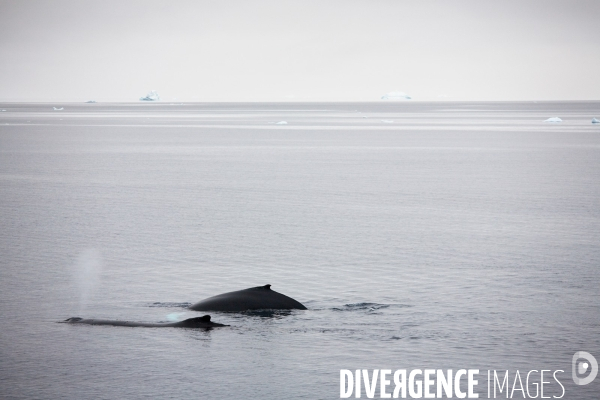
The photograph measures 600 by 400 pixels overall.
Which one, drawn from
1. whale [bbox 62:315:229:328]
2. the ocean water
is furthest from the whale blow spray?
whale [bbox 62:315:229:328]

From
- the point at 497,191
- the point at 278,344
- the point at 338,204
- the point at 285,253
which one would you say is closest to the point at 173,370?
the point at 278,344

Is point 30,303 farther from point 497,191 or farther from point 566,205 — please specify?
point 497,191

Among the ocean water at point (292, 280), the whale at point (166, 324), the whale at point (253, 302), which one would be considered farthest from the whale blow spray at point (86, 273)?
the whale at point (253, 302)

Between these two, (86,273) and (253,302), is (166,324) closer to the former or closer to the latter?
(253,302)

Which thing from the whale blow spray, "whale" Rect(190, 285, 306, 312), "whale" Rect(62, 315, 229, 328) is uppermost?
the whale blow spray

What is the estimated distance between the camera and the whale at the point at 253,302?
15289 mm

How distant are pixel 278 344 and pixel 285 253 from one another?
7.95 metres

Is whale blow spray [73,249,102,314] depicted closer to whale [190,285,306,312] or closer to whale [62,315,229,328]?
whale [62,315,229,328]

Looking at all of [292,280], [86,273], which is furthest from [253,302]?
[86,273]

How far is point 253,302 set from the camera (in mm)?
15312

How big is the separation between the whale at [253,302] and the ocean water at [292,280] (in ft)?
0.84

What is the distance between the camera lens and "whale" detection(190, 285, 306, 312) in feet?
50.2

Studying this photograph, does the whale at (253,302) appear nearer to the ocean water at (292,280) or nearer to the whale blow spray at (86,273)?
the ocean water at (292,280)

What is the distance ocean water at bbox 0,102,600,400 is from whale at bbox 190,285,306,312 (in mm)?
256
